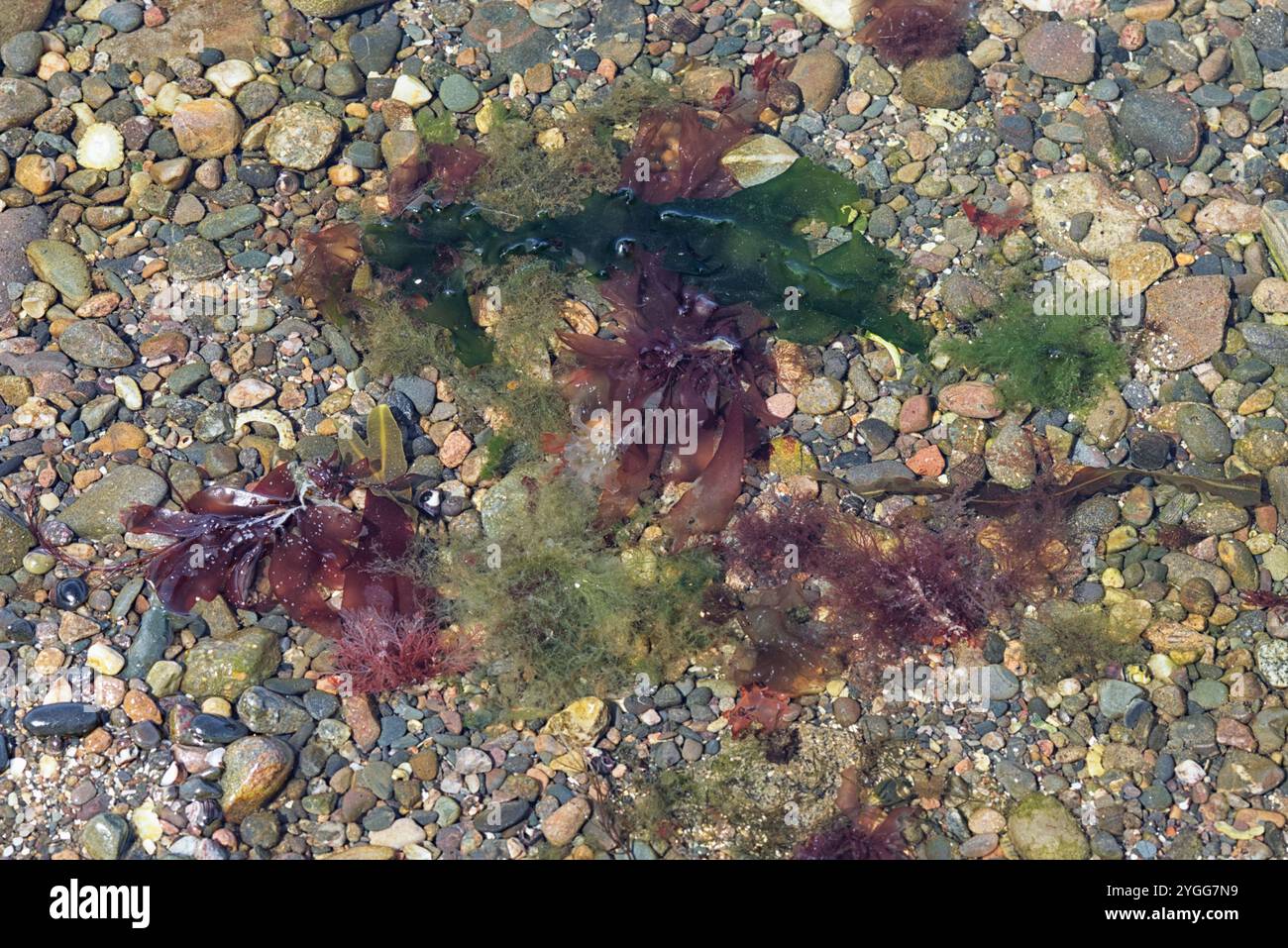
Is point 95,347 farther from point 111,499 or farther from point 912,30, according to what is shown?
point 912,30

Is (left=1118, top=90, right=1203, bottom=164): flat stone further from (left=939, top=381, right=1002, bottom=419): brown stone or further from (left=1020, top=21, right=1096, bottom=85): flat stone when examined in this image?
(left=939, top=381, right=1002, bottom=419): brown stone

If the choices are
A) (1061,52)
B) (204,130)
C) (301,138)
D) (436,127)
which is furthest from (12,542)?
(1061,52)

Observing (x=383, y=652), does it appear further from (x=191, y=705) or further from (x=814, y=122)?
(x=814, y=122)

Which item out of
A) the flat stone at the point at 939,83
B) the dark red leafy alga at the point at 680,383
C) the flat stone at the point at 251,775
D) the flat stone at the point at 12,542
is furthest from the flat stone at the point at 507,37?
the flat stone at the point at 251,775

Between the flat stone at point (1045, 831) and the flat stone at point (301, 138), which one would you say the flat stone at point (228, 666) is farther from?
the flat stone at point (1045, 831)
